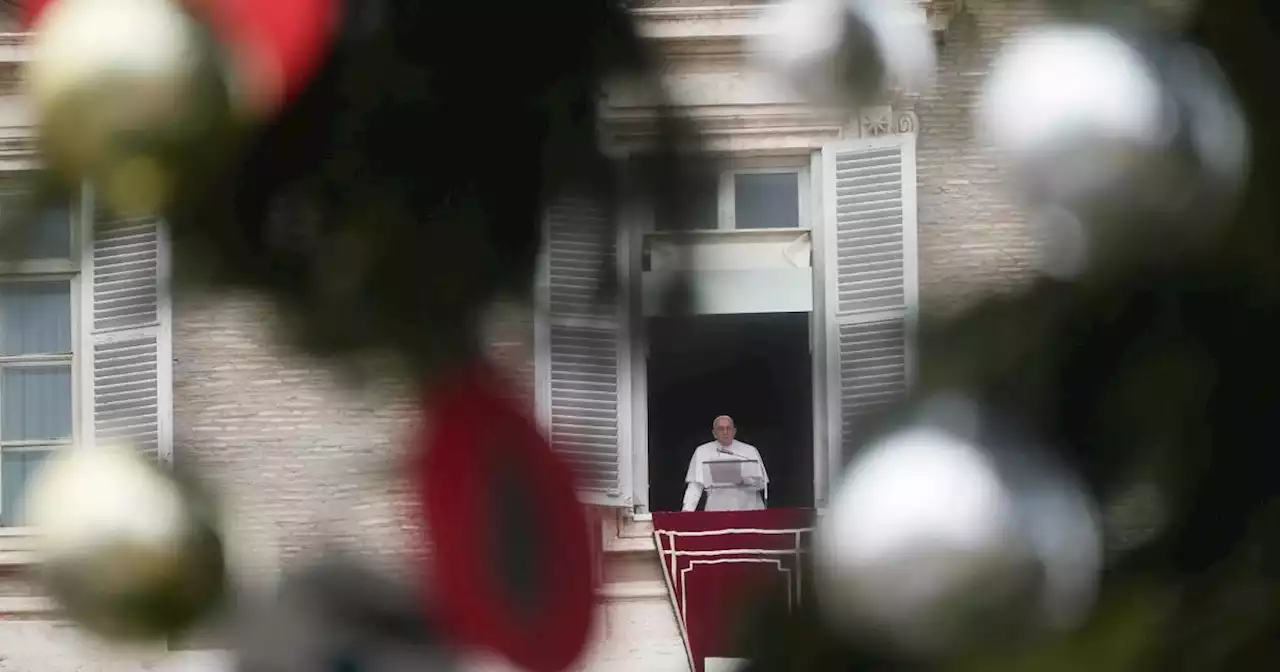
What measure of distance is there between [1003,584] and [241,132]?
5.2 inches

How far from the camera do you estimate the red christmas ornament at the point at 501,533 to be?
0.28 m

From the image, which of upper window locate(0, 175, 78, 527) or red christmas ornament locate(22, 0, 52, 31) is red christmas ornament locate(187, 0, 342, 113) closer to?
red christmas ornament locate(22, 0, 52, 31)

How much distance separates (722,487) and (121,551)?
5.27ft

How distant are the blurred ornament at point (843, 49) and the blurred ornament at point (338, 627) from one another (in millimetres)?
135

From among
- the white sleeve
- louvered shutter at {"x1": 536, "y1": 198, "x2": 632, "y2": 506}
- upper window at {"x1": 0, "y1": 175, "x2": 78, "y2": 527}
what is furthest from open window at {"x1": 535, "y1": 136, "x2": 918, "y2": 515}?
upper window at {"x1": 0, "y1": 175, "x2": 78, "y2": 527}

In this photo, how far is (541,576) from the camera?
286mm

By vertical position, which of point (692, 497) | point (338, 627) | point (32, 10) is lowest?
point (692, 497)

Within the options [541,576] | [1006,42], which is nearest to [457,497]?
[541,576]

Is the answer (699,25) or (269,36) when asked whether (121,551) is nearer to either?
(269,36)

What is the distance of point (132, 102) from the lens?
0.23 metres

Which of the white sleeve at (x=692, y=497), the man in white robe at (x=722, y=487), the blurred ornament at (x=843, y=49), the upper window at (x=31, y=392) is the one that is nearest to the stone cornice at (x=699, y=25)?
the blurred ornament at (x=843, y=49)

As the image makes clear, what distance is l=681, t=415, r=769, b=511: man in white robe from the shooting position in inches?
49.8

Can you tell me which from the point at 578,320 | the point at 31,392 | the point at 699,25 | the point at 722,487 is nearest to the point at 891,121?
the point at 699,25

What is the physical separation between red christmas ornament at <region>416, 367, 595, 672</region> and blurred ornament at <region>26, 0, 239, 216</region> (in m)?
0.07
